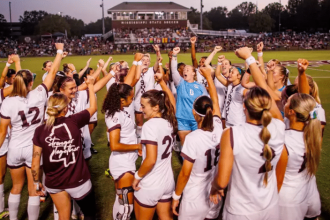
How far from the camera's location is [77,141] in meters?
3.58

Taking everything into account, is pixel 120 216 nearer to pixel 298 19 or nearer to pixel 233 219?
pixel 233 219

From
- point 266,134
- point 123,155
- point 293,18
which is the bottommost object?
point 123,155

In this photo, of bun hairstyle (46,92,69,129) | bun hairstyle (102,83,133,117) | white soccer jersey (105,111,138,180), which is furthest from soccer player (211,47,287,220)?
bun hairstyle (46,92,69,129)

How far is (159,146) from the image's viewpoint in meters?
3.42

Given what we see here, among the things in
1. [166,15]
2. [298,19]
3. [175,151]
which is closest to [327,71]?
[175,151]

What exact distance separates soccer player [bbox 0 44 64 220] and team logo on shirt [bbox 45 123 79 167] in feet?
3.91

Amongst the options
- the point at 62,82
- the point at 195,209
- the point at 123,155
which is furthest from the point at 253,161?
the point at 62,82

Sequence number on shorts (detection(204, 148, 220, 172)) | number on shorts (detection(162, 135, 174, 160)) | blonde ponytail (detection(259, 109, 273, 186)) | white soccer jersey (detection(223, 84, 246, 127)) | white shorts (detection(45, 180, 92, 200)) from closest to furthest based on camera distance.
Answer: blonde ponytail (detection(259, 109, 273, 186)) → number on shorts (detection(204, 148, 220, 172)) → number on shorts (detection(162, 135, 174, 160)) → white shorts (detection(45, 180, 92, 200)) → white soccer jersey (detection(223, 84, 246, 127))

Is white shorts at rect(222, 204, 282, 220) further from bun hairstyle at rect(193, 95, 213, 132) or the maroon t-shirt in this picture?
the maroon t-shirt

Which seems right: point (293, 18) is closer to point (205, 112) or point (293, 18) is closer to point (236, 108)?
point (236, 108)

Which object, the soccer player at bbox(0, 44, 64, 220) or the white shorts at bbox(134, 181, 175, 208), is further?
the soccer player at bbox(0, 44, 64, 220)

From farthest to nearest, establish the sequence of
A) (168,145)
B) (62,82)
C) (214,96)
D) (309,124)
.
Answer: (62,82) < (214,96) < (168,145) < (309,124)

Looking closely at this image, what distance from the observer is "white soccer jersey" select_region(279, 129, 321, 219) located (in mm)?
3051

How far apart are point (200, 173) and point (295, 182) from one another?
42.0 inches
